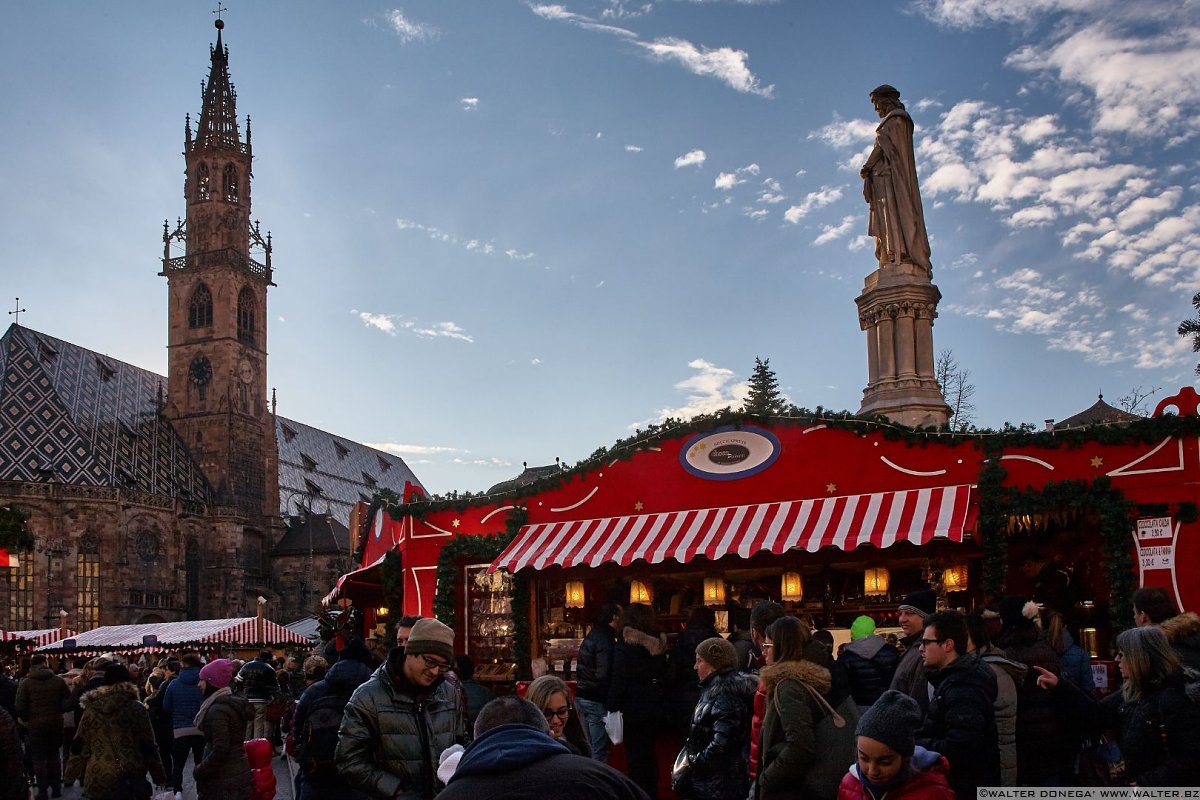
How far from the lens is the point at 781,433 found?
43.9 ft

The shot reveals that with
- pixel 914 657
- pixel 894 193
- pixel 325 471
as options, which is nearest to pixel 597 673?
pixel 914 657

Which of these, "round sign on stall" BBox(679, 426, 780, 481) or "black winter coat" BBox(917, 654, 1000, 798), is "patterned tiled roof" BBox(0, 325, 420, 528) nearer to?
"round sign on stall" BBox(679, 426, 780, 481)

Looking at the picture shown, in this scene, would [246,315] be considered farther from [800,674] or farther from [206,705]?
[800,674]

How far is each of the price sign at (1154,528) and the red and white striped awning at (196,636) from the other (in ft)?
69.4

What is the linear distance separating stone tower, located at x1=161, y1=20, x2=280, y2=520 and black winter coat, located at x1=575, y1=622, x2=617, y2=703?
51566 mm

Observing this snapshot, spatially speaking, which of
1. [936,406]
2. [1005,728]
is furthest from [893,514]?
[1005,728]

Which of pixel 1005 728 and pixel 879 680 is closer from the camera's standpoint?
pixel 1005 728

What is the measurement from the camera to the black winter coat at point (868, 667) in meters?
6.07

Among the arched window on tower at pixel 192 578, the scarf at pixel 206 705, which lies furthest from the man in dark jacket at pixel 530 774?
the arched window on tower at pixel 192 578

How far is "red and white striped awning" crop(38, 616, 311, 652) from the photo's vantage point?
86.8 feet

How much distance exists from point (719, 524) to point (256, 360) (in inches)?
2038

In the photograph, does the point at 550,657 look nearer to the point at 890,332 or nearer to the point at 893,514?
the point at 893,514

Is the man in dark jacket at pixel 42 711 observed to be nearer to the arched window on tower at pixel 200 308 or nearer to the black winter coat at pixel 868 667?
the black winter coat at pixel 868 667

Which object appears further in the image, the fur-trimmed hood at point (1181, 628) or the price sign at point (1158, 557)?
the price sign at point (1158, 557)
